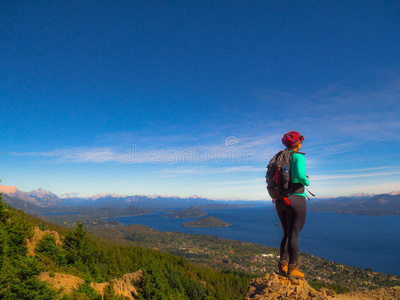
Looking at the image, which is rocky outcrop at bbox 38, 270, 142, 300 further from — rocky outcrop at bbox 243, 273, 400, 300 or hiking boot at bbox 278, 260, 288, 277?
hiking boot at bbox 278, 260, 288, 277

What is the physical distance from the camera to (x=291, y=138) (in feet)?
18.5

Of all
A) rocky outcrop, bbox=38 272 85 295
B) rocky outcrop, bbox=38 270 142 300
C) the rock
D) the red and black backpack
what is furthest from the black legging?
rocky outcrop, bbox=38 272 85 295

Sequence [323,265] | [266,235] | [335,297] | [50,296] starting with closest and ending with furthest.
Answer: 1. [335,297]
2. [50,296]
3. [323,265]
4. [266,235]

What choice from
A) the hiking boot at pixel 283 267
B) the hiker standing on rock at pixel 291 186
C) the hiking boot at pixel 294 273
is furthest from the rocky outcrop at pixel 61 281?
the hiker standing on rock at pixel 291 186

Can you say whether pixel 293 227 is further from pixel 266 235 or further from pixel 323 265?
pixel 266 235

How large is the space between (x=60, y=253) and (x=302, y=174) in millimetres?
28741

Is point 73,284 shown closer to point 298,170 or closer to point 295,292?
point 295,292

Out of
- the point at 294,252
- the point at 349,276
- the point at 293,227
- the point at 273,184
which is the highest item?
the point at 273,184

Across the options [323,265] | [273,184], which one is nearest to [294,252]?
[273,184]

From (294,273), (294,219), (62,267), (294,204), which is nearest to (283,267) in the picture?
(294,273)

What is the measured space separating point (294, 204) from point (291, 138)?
1.79 metres

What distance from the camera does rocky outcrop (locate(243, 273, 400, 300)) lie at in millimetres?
5508

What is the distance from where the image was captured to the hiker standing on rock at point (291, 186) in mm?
5117

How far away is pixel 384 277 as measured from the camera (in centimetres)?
8244
